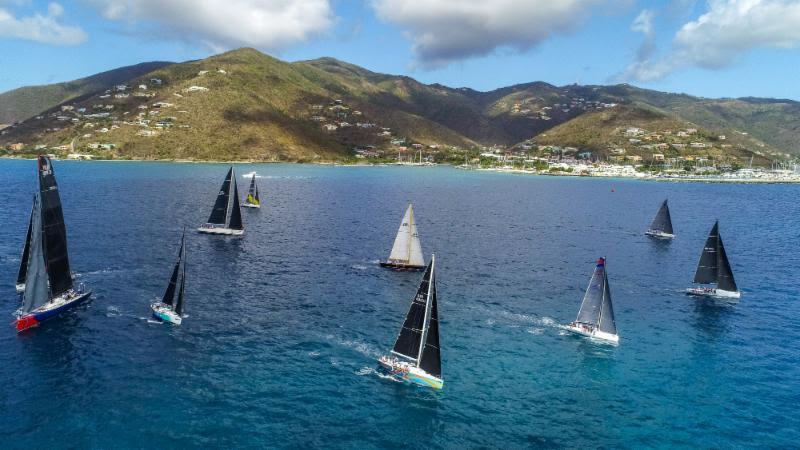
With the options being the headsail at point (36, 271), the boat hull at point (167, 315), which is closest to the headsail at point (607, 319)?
the boat hull at point (167, 315)

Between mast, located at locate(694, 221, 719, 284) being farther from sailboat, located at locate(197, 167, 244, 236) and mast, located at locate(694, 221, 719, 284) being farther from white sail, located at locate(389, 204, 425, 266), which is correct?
sailboat, located at locate(197, 167, 244, 236)

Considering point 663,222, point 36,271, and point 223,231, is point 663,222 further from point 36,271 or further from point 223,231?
point 36,271

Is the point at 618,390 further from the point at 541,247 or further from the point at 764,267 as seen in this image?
the point at 764,267

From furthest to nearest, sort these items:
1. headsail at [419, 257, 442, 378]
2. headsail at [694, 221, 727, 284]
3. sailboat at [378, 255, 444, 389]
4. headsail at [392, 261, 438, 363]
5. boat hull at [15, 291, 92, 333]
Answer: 1. headsail at [694, 221, 727, 284]
2. boat hull at [15, 291, 92, 333]
3. headsail at [392, 261, 438, 363]
4. sailboat at [378, 255, 444, 389]
5. headsail at [419, 257, 442, 378]

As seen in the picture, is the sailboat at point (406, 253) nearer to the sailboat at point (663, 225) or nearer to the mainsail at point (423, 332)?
the mainsail at point (423, 332)

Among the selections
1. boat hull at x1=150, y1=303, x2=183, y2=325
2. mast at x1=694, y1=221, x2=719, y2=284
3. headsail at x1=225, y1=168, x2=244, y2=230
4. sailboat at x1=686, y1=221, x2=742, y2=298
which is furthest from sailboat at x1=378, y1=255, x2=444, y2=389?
headsail at x1=225, y1=168, x2=244, y2=230

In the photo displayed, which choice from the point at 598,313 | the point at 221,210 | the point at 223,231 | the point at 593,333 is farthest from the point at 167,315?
the point at 221,210
